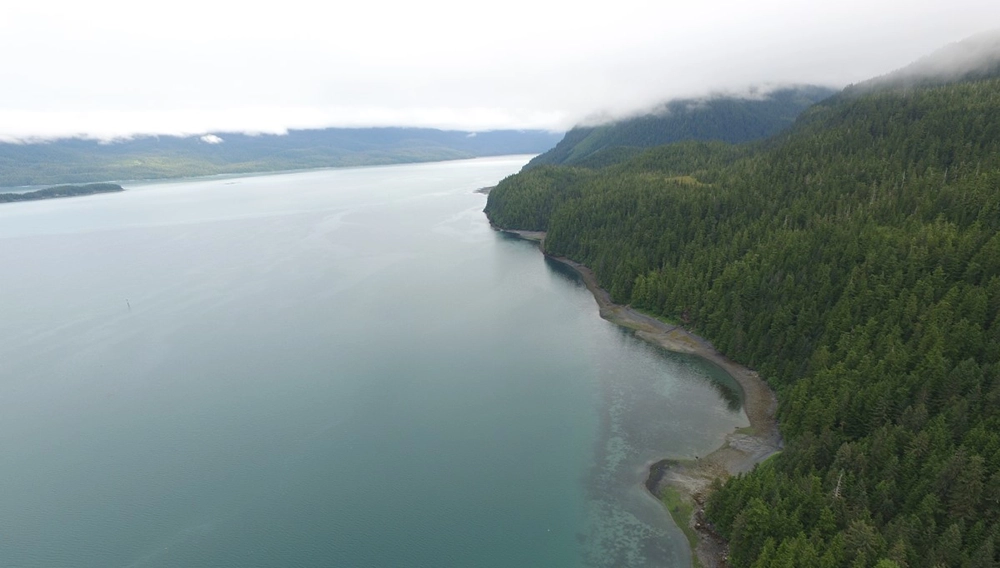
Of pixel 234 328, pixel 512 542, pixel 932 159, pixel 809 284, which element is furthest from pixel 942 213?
pixel 234 328

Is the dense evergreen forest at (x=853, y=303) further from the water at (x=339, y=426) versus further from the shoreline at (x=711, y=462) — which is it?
the water at (x=339, y=426)

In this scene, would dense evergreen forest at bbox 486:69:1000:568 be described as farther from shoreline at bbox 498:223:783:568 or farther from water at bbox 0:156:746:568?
water at bbox 0:156:746:568

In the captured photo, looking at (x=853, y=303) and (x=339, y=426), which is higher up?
(x=853, y=303)

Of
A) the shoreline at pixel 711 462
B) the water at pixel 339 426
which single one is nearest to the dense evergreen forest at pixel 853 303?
the shoreline at pixel 711 462

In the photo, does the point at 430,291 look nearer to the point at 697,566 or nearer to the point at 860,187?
the point at 697,566

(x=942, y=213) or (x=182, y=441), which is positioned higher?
(x=942, y=213)

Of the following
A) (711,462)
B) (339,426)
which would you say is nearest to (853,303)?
(711,462)

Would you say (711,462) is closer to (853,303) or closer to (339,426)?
(853,303)

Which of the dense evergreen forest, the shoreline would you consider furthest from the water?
the dense evergreen forest
